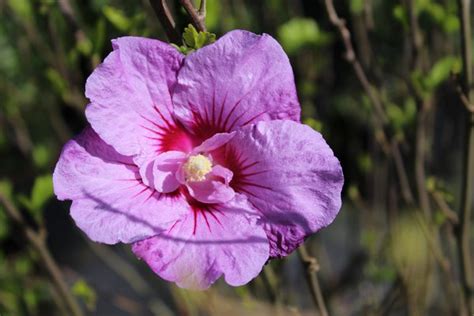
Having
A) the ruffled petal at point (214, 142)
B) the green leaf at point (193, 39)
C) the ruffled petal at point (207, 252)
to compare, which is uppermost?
the green leaf at point (193, 39)

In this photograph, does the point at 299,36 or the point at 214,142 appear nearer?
the point at 214,142

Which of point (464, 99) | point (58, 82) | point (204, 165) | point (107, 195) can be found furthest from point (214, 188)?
point (58, 82)

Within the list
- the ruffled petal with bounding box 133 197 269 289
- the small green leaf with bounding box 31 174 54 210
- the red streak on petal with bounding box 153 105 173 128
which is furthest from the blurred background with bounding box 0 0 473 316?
the ruffled petal with bounding box 133 197 269 289

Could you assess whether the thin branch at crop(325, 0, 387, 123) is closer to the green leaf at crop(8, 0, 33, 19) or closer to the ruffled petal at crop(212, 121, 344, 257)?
the ruffled petal at crop(212, 121, 344, 257)

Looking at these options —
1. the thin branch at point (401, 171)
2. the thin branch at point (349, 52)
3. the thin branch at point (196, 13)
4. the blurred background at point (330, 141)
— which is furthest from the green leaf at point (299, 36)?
the thin branch at point (196, 13)

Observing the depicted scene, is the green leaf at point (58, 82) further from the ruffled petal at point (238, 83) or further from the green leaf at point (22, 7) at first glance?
the ruffled petal at point (238, 83)

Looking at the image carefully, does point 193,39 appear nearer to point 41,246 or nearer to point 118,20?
point 118,20

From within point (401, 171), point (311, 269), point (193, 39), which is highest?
point (193, 39)
